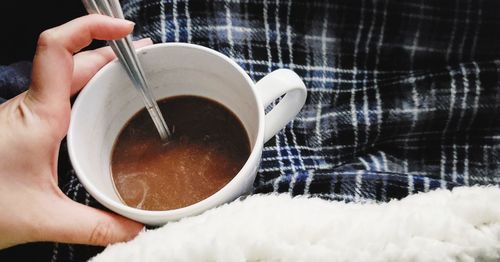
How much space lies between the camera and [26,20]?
84cm

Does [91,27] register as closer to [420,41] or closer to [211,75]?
[211,75]

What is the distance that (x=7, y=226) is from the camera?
52cm

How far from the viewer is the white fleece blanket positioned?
0.47m

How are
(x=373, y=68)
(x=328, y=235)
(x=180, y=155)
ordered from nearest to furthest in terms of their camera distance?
(x=328, y=235), (x=180, y=155), (x=373, y=68)

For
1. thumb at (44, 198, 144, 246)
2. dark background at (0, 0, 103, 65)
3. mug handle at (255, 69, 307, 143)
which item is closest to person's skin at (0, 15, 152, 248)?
thumb at (44, 198, 144, 246)

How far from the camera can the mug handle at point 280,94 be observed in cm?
55

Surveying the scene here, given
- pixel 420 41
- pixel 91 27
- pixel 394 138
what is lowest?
pixel 394 138

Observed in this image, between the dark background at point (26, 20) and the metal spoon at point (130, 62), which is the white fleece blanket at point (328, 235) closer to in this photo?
the metal spoon at point (130, 62)

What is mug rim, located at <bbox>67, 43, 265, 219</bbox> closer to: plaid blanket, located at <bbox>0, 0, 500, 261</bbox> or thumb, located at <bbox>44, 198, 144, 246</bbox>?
thumb, located at <bbox>44, 198, 144, 246</bbox>

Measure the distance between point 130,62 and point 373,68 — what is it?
0.39 metres

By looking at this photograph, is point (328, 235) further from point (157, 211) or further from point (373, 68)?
point (373, 68)

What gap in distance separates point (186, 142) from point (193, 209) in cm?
14

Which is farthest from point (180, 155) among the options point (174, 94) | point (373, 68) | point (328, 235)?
point (373, 68)

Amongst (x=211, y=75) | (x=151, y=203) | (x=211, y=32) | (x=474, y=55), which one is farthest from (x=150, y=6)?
(x=474, y=55)
